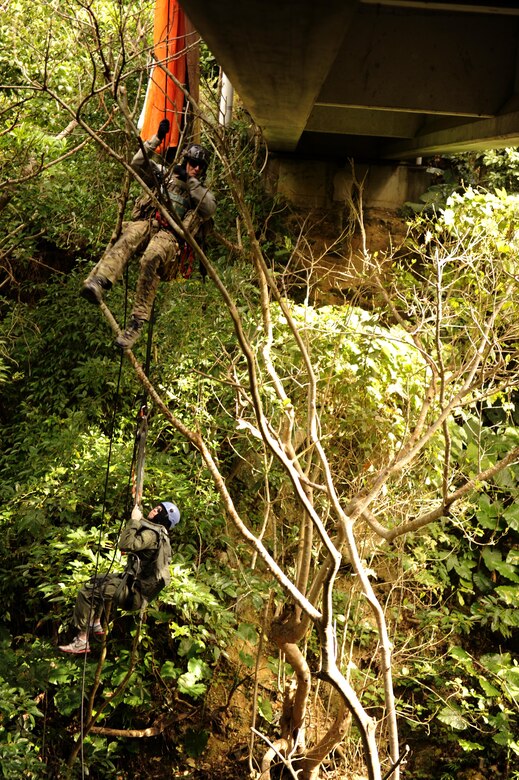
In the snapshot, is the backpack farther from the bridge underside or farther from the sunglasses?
the bridge underside

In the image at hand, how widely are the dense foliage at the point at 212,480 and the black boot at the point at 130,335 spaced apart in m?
0.36

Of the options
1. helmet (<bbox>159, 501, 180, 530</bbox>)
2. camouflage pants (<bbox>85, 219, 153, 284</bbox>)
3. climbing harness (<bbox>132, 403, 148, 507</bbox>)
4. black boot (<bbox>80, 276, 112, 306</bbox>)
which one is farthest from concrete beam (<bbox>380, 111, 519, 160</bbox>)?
helmet (<bbox>159, 501, 180, 530</bbox>)

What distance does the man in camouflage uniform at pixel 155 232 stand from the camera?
16.6 feet

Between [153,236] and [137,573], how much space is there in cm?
225

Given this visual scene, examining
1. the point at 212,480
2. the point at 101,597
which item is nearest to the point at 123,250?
the point at 101,597

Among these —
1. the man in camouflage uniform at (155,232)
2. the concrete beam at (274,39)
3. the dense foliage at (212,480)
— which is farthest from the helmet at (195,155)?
the concrete beam at (274,39)

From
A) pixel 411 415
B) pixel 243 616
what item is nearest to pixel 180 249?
pixel 411 415

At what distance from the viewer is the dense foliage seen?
6.39 metres

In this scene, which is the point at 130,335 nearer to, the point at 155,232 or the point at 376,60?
the point at 155,232

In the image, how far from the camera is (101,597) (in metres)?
5.58

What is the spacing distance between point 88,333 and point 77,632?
11.3 feet

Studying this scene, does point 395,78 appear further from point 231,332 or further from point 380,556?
point 380,556

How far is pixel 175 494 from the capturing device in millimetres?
6758

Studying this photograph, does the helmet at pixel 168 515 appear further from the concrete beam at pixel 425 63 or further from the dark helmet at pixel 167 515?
the concrete beam at pixel 425 63
